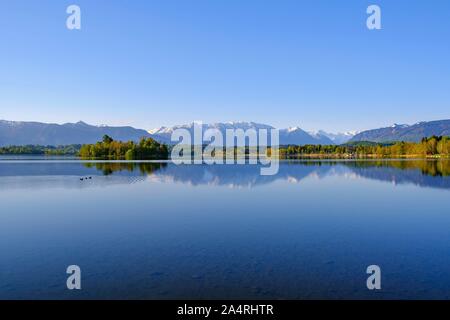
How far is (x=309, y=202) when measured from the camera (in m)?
35.7

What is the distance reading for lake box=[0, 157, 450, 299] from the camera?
13469mm

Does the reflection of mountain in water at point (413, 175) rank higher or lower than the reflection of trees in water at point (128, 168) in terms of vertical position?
lower

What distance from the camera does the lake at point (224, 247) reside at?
13.5 meters

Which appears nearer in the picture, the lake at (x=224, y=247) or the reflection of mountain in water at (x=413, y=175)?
the lake at (x=224, y=247)

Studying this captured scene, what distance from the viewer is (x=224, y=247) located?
19109 mm

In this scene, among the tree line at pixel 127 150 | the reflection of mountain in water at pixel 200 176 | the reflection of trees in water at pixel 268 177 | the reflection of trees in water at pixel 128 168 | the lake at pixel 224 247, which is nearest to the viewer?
the lake at pixel 224 247

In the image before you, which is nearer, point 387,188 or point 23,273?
point 23,273

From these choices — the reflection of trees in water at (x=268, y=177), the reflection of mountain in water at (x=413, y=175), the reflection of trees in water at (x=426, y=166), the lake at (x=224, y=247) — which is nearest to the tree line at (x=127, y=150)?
the reflection of trees in water at (x=268, y=177)

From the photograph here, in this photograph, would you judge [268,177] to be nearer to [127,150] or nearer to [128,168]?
[128,168]

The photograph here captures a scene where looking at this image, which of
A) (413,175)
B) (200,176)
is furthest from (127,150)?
(413,175)

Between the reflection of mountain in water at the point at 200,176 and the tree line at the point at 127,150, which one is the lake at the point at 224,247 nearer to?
the reflection of mountain in water at the point at 200,176
